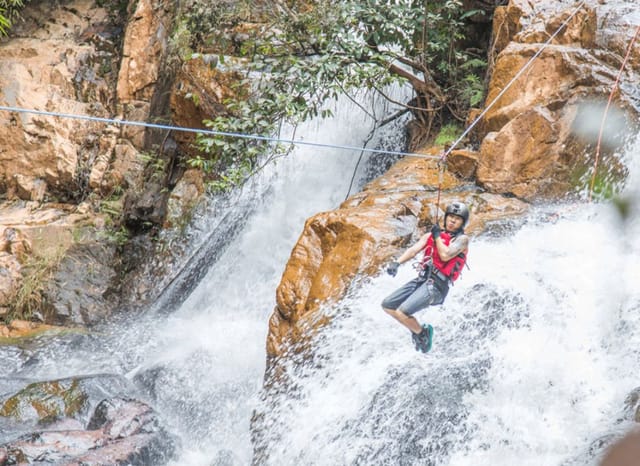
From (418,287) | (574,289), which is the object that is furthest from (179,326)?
(574,289)

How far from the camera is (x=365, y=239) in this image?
6133mm

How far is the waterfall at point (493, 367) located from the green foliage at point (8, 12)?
8.29m

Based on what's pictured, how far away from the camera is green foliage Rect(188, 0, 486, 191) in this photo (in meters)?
7.77

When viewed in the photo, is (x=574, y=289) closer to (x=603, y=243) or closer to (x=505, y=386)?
(x=603, y=243)

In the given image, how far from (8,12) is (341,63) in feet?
22.6

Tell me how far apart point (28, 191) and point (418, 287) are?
25.4 feet

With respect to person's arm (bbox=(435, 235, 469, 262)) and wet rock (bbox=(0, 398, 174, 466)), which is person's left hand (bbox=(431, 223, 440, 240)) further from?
wet rock (bbox=(0, 398, 174, 466))

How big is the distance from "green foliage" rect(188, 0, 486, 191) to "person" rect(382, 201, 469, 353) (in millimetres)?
3287

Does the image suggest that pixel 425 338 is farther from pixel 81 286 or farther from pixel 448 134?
pixel 81 286

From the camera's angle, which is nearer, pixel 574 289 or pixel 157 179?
pixel 574 289

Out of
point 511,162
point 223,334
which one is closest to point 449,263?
point 511,162

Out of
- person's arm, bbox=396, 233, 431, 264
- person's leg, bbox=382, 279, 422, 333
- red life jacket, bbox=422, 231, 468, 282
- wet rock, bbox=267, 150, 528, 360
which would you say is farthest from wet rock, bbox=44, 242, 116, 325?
red life jacket, bbox=422, 231, 468, 282

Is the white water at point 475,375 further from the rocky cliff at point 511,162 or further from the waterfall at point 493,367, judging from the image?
the rocky cliff at point 511,162

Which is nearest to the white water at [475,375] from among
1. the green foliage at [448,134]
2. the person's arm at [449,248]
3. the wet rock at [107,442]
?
the wet rock at [107,442]
